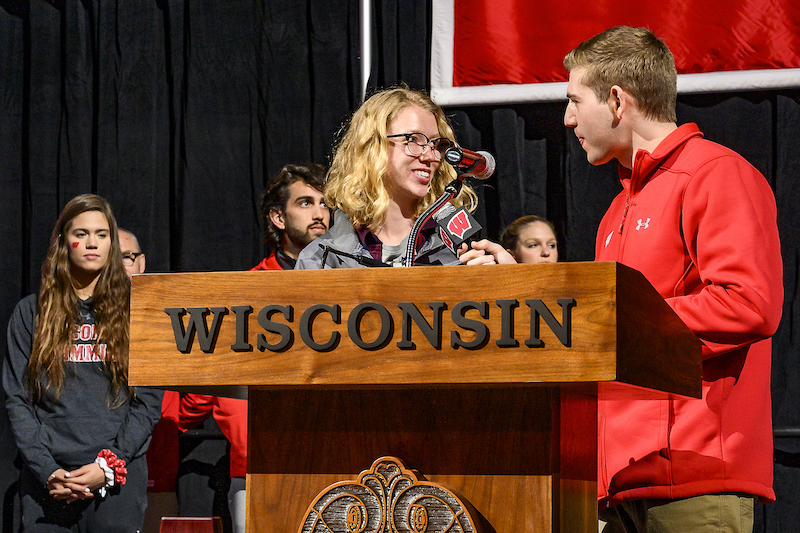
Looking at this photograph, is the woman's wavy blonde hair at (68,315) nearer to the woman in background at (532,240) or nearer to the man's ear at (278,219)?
the man's ear at (278,219)

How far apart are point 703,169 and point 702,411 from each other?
450 millimetres

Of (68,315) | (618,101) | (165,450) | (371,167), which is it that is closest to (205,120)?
(68,315)

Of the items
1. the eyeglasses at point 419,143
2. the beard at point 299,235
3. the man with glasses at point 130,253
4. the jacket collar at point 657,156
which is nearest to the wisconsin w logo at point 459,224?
the jacket collar at point 657,156

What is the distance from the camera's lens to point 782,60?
3.71m

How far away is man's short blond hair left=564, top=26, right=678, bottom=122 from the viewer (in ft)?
6.36

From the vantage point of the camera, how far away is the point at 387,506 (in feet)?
4.25

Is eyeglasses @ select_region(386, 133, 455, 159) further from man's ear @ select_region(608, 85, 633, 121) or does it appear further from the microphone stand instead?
the microphone stand

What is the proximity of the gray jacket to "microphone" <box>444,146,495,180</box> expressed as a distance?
0.57 m

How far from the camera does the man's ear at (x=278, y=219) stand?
386 centimetres

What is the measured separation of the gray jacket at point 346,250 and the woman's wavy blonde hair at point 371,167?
38 millimetres

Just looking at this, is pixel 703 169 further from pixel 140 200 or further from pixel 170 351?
pixel 140 200

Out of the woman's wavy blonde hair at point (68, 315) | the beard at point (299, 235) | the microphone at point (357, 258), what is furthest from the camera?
the beard at point (299, 235)

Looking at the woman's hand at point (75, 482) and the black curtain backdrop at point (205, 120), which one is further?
the black curtain backdrop at point (205, 120)

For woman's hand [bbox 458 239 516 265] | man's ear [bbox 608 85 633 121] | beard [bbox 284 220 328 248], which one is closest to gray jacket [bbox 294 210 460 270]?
man's ear [bbox 608 85 633 121]
